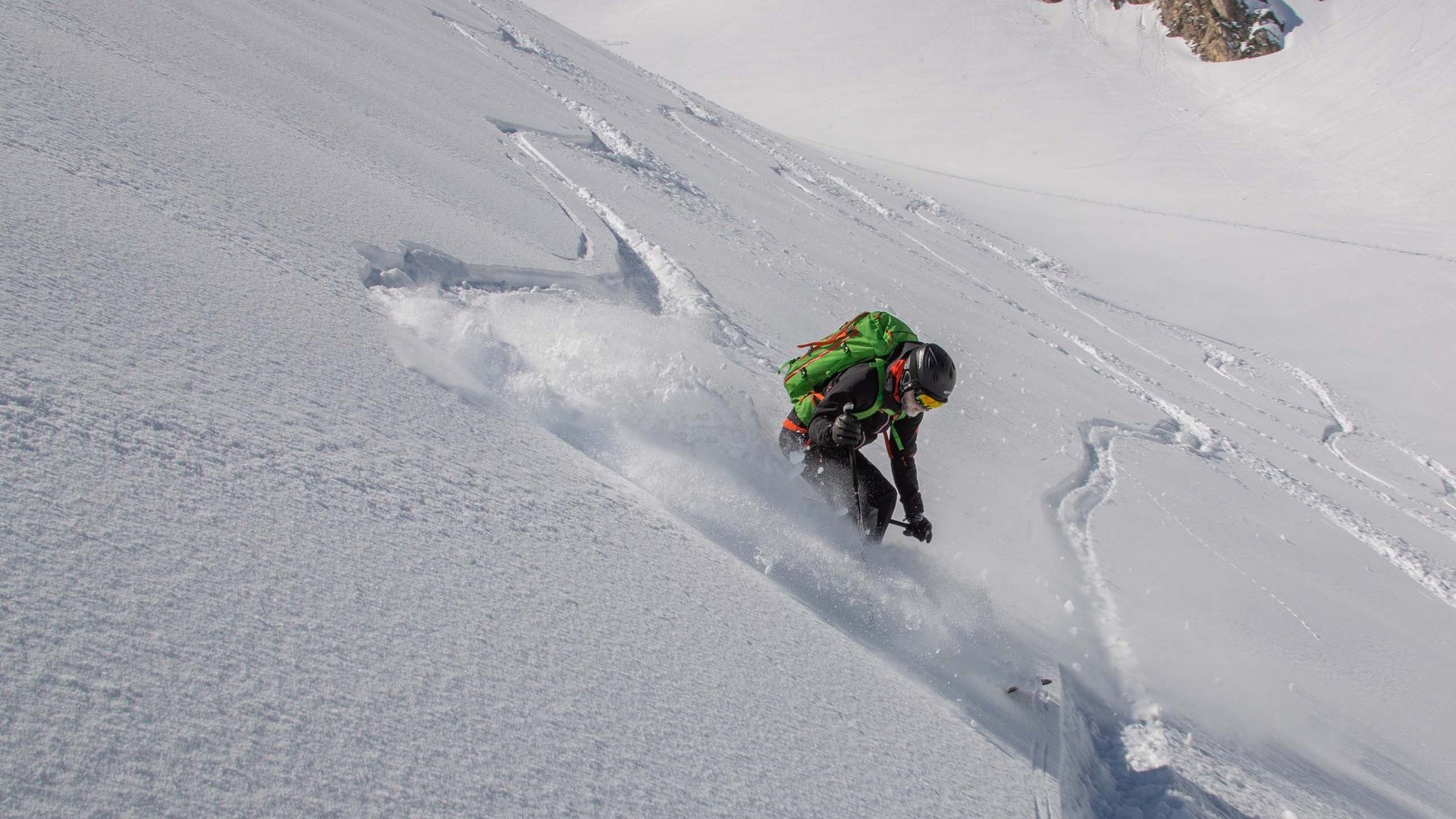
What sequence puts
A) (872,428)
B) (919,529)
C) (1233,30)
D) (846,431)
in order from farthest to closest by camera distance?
(1233,30)
(919,529)
(872,428)
(846,431)

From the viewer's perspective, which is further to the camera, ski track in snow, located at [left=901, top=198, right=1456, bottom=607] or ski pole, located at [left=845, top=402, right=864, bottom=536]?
ski track in snow, located at [left=901, top=198, right=1456, bottom=607]

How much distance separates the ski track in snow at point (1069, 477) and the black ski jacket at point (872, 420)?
0.47 metres

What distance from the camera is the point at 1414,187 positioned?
2980 cm

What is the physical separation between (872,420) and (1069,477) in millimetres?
3178

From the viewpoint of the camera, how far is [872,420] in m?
4.13

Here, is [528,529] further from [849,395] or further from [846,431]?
[849,395]

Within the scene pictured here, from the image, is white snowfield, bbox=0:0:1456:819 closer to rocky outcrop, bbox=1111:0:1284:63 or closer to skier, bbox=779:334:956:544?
skier, bbox=779:334:956:544

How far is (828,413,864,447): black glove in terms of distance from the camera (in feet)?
13.0

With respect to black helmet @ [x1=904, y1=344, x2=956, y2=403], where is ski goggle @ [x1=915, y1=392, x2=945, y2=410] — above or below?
below

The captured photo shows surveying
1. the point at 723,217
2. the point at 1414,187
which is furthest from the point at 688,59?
the point at 723,217

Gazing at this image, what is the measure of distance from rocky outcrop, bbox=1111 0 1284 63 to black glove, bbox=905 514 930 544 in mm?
52643

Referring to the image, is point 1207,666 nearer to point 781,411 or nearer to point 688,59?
point 781,411

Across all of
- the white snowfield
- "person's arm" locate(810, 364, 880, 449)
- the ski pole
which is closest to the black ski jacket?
"person's arm" locate(810, 364, 880, 449)

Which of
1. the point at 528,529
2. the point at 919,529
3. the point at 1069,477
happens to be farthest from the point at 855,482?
the point at 1069,477
